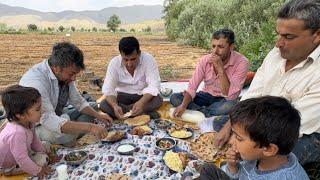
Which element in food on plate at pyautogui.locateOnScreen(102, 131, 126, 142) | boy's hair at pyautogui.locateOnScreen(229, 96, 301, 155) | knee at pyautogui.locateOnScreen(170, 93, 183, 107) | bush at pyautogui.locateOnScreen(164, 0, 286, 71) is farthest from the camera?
bush at pyautogui.locateOnScreen(164, 0, 286, 71)

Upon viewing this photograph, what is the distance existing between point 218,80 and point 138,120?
1169 mm

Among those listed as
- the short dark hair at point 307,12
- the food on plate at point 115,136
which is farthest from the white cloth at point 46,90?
the short dark hair at point 307,12

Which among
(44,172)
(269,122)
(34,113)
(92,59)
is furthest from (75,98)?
(92,59)

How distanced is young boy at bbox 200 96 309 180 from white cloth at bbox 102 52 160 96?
232 centimetres

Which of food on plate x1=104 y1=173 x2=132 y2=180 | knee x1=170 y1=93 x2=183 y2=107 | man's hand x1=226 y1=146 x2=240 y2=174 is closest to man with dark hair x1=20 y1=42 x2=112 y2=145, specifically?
food on plate x1=104 y1=173 x2=132 y2=180

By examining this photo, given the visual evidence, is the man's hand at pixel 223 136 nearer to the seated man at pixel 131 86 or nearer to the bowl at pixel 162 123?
the bowl at pixel 162 123

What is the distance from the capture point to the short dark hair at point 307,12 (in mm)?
2660

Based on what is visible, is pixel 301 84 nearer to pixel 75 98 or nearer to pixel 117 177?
pixel 117 177

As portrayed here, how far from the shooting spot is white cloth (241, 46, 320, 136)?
2689 millimetres

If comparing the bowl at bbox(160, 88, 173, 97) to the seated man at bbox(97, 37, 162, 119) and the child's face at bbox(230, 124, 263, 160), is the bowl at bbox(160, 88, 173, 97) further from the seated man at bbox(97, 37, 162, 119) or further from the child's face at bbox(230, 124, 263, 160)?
the child's face at bbox(230, 124, 263, 160)

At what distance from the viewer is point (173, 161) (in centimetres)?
310

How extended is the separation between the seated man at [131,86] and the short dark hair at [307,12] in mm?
1946

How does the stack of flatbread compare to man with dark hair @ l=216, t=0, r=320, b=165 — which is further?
the stack of flatbread

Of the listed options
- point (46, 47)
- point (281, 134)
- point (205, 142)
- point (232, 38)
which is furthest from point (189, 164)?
point (46, 47)
